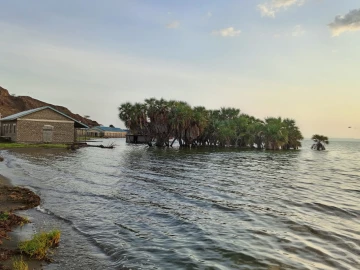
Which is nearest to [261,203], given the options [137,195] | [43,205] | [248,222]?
[248,222]

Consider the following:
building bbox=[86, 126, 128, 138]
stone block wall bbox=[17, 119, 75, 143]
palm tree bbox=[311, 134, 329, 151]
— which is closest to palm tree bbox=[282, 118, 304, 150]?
palm tree bbox=[311, 134, 329, 151]

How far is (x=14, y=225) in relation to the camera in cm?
1010

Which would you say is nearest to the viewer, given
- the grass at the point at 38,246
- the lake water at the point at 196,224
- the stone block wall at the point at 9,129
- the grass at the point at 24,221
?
the grass at the point at 38,246

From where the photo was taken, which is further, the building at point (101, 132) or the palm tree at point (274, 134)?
the building at point (101, 132)

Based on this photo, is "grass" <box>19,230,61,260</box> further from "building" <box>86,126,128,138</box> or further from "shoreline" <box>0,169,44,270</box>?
"building" <box>86,126,128,138</box>

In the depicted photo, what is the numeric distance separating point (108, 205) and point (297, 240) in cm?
848

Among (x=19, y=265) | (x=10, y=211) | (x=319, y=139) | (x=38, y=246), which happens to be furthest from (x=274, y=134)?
(x=19, y=265)

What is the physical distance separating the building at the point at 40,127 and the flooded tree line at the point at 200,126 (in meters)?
20.2

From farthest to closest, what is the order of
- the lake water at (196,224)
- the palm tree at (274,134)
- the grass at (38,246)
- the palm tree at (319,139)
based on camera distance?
the palm tree at (319,139)
the palm tree at (274,134)
the lake water at (196,224)
the grass at (38,246)

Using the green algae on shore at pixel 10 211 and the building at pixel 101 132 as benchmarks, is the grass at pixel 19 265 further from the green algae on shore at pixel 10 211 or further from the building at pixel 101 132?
the building at pixel 101 132

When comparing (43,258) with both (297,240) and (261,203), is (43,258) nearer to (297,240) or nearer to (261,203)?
(297,240)

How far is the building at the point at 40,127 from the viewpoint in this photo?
59.9 meters

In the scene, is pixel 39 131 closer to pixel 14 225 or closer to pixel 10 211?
pixel 10 211

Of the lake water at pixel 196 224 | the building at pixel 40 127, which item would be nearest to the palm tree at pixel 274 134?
the building at pixel 40 127
